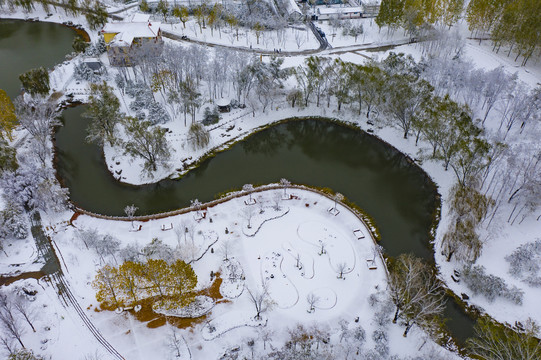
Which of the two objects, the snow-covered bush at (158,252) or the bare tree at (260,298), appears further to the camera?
the snow-covered bush at (158,252)

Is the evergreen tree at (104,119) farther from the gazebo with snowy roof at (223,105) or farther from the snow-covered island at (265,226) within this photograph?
the gazebo with snowy roof at (223,105)

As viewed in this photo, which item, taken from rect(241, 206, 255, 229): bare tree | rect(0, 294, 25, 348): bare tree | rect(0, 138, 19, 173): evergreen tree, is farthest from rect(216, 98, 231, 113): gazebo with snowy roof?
rect(0, 294, 25, 348): bare tree

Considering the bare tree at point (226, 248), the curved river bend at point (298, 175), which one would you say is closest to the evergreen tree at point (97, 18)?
the curved river bend at point (298, 175)

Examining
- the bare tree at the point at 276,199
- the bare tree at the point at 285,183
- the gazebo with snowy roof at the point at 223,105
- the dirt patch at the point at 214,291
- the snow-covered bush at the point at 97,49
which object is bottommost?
the dirt patch at the point at 214,291

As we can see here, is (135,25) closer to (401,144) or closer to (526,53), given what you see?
(401,144)

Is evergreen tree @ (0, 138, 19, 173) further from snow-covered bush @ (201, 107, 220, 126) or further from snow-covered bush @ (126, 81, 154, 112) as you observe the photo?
snow-covered bush @ (201, 107, 220, 126)

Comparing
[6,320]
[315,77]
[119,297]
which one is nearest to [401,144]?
[315,77]
